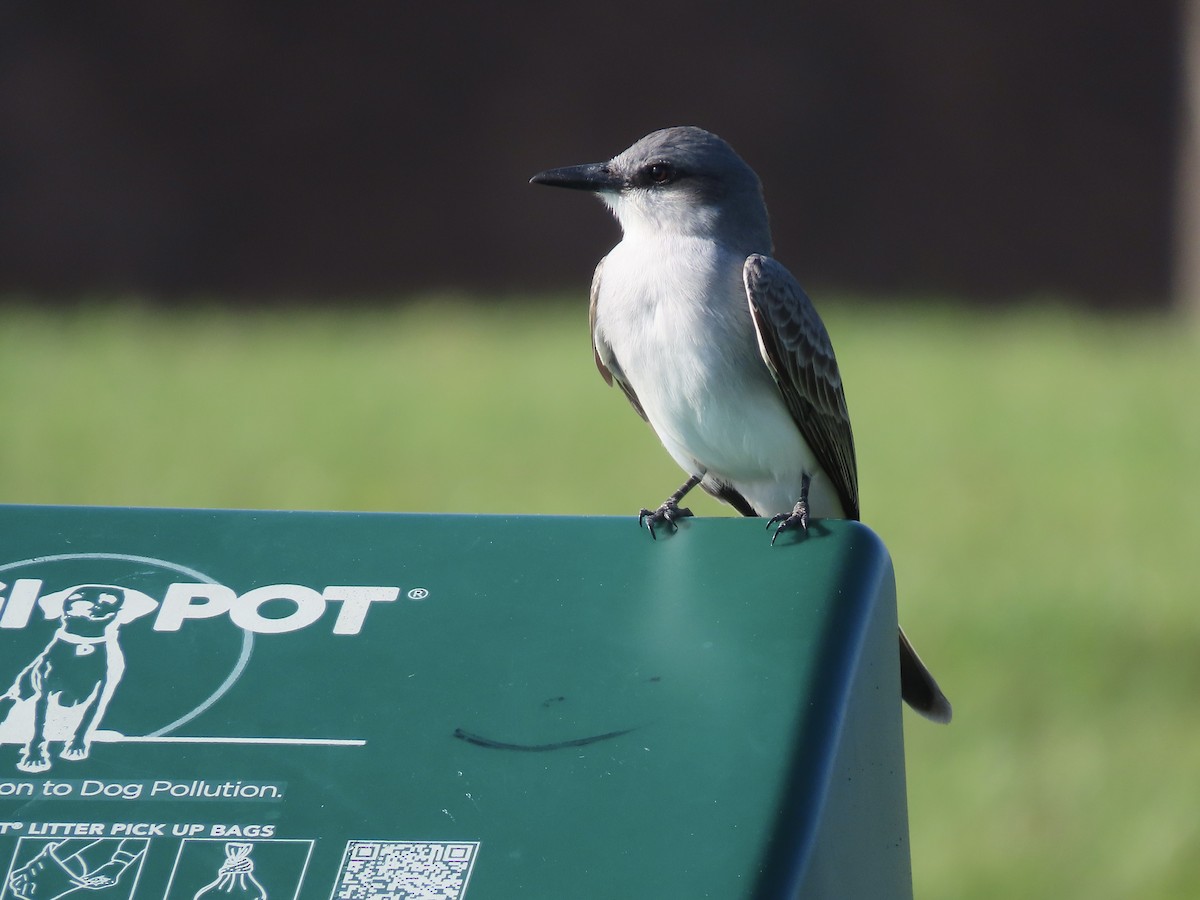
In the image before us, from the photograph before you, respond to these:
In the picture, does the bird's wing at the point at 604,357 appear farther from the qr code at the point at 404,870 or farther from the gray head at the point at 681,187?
the qr code at the point at 404,870

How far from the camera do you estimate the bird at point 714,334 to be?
3365mm

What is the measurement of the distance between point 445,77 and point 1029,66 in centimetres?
534

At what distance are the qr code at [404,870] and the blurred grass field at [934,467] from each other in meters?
0.60

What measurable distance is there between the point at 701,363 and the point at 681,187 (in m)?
0.52

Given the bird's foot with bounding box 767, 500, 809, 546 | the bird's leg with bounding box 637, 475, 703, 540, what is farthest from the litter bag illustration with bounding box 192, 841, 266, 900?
the bird's foot with bounding box 767, 500, 809, 546

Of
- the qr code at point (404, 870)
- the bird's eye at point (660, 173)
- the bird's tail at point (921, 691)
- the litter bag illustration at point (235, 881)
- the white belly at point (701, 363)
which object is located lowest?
the bird's tail at point (921, 691)

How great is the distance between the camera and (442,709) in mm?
1945

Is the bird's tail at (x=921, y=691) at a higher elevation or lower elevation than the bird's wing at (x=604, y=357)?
lower

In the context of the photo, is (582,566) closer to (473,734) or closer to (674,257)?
(473,734)

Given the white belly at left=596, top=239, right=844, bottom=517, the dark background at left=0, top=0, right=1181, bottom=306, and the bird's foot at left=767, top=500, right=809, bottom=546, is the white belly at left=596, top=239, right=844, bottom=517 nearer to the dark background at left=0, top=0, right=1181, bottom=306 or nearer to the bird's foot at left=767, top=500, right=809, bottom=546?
the bird's foot at left=767, top=500, right=809, bottom=546

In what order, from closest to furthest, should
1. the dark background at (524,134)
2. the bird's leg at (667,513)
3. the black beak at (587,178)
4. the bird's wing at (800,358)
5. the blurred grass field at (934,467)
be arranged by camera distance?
the bird's leg at (667,513)
the bird's wing at (800,358)
the black beak at (587,178)
the blurred grass field at (934,467)
the dark background at (524,134)

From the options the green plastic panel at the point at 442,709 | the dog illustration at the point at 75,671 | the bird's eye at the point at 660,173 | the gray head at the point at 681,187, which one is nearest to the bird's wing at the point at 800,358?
the gray head at the point at 681,187

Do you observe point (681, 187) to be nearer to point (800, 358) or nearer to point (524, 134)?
point (800, 358)

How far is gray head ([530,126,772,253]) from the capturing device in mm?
3641
